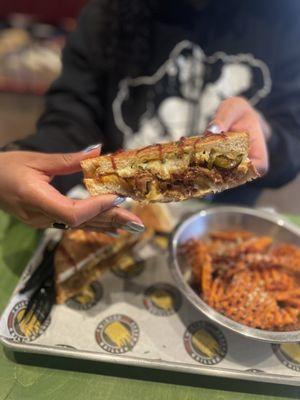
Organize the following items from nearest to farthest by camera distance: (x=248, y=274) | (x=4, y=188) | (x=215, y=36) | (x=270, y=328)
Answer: (x=4, y=188), (x=270, y=328), (x=248, y=274), (x=215, y=36)

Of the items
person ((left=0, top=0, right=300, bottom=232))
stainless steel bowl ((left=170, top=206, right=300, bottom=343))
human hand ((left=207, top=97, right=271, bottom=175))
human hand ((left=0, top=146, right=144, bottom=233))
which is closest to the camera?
human hand ((left=0, top=146, right=144, bottom=233))

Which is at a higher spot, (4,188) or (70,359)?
(4,188)

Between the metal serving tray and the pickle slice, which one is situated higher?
the pickle slice

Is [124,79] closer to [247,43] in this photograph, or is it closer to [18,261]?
[247,43]

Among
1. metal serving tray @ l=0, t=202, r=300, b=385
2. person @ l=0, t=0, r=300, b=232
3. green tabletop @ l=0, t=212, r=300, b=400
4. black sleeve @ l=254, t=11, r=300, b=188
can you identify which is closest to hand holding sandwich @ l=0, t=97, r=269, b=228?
metal serving tray @ l=0, t=202, r=300, b=385

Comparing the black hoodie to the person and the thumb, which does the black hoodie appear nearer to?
the person

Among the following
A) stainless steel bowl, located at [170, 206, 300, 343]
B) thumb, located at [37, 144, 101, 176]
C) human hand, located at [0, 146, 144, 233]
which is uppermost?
thumb, located at [37, 144, 101, 176]

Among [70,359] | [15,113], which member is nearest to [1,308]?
[70,359]
